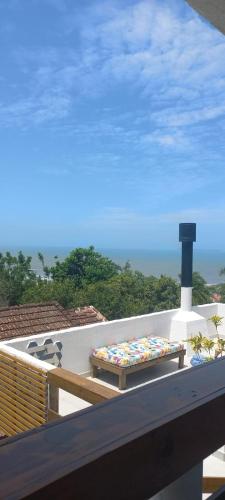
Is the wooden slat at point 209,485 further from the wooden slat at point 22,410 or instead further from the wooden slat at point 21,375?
the wooden slat at point 22,410

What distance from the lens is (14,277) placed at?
18.9m

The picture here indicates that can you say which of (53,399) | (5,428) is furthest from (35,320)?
(53,399)

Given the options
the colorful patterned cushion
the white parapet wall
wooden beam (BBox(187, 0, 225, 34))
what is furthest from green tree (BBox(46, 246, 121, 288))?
wooden beam (BBox(187, 0, 225, 34))

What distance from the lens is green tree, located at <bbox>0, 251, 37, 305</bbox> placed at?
59.1 ft

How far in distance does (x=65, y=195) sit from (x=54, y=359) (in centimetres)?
4498

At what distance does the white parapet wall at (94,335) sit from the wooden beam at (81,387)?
→ 417 cm

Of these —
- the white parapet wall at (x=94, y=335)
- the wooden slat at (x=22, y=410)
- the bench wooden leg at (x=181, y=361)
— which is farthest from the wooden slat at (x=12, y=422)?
the bench wooden leg at (x=181, y=361)

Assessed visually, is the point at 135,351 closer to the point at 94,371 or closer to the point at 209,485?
the point at 94,371

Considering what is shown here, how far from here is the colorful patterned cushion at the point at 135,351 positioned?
635 centimetres

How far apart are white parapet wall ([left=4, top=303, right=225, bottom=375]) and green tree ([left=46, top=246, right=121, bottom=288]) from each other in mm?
15068

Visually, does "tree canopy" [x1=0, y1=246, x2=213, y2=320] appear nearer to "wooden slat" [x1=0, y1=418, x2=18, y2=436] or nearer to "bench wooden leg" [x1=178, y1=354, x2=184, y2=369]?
"bench wooden leg" [x1=178, y1=354, x2=184, y2=369]

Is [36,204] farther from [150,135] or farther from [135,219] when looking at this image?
[135,219]

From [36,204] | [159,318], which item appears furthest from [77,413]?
[36,204]

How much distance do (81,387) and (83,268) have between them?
22603 mm
